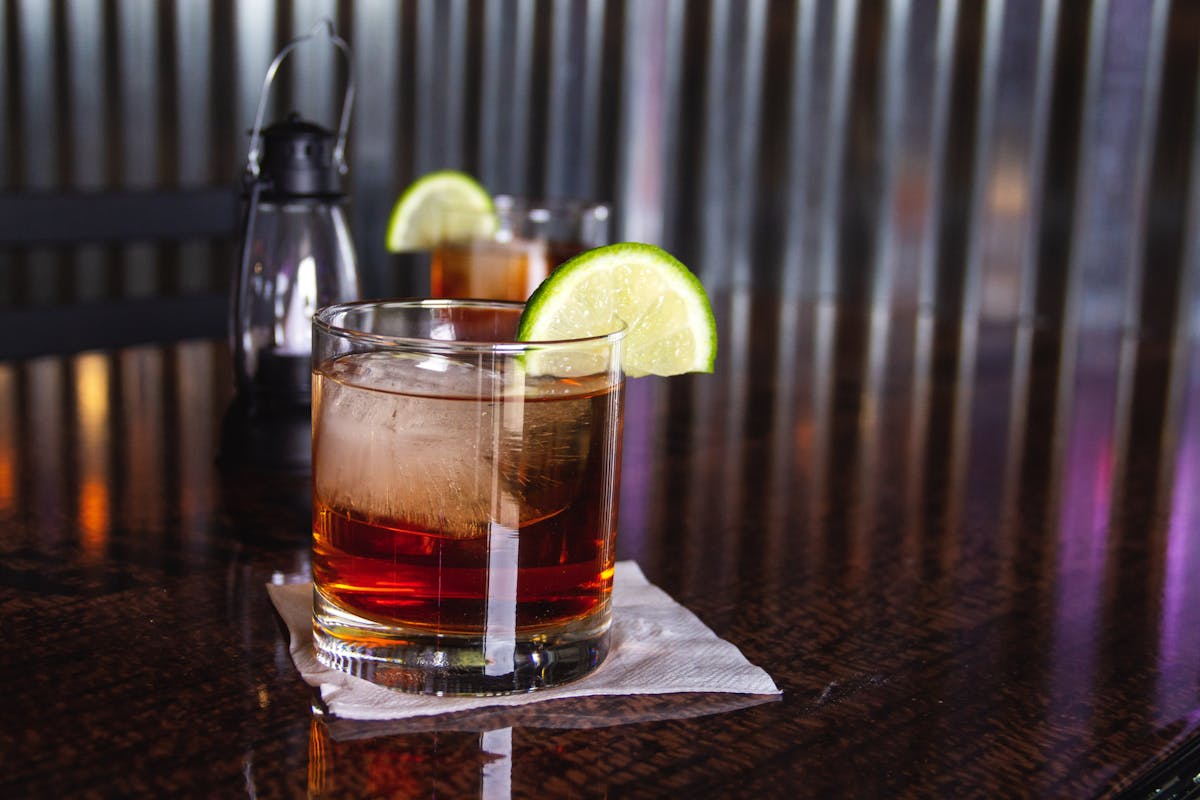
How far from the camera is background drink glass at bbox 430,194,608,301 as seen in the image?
125 centimetres

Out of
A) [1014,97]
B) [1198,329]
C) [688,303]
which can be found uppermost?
[1014,97]

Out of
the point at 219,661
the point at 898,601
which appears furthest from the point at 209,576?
the point at 898,601

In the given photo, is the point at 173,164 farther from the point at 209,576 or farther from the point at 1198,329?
the point at 209,576

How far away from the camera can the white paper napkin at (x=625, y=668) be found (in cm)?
62

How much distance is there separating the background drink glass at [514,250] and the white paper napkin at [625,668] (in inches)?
19.9

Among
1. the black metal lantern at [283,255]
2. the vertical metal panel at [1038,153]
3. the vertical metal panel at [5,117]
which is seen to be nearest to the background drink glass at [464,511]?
the black metal lantern at [283,255]

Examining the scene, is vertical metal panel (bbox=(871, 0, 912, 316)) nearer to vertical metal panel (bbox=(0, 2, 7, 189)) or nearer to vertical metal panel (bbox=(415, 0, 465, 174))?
vertical metal panel (bbox=(415, 0, 465, 174))

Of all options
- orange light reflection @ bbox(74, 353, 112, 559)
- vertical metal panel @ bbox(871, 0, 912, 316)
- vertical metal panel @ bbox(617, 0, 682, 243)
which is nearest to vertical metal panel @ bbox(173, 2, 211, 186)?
vertical metal panel @ bbox(617, 0, 682, 243)

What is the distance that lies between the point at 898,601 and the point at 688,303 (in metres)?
0.23

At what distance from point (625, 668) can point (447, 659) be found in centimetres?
10

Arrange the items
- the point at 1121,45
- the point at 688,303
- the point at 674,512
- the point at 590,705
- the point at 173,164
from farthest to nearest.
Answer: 1. the point at 173,164
2. the point at 1121,45
3. the point at 674,512
4. the point at 688,303
5. the point at 590,705

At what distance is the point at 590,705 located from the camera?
637 mm

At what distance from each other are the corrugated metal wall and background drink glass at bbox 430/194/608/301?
94.9 inches

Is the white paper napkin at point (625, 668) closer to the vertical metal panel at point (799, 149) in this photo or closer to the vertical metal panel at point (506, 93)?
the vertical metal panel at point (799, 149)
